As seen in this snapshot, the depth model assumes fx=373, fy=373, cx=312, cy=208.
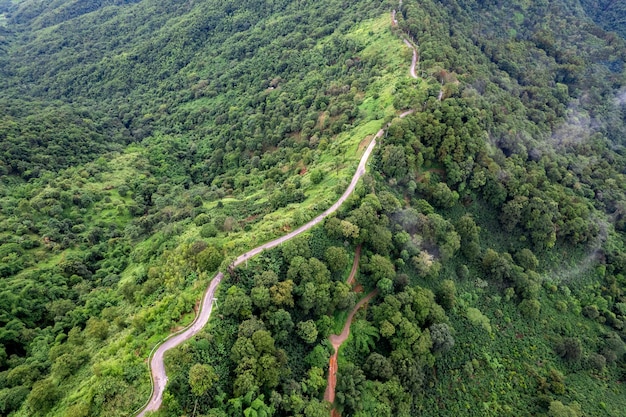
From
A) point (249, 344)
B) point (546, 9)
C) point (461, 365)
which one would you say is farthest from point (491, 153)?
point (546, 9)

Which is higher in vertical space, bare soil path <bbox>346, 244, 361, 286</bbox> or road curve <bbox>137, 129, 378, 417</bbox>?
road curve <bbox>137, 129, 378, 417</bbox>

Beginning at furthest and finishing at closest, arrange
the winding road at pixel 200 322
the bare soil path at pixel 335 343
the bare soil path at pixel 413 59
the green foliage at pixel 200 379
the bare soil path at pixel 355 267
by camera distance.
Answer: the bare soil path at pixel 413 59 → the bare soil path at pixel 355 267 → the bare soil path at pixel 335 343 → the winding road at pixel 200 322 → the green foliage at pixel 200 379

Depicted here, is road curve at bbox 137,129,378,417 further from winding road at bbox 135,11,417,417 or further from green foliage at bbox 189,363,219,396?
green foliage at bbox 189,363,219,396

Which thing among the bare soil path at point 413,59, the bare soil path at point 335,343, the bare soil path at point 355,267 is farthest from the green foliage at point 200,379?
the bare soil path at point 413,59

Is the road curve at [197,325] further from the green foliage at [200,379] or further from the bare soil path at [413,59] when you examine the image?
the bare soil path at [413,59]

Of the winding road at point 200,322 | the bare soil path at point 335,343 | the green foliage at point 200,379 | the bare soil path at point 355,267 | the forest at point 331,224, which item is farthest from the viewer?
the bare soil path at point 355,267

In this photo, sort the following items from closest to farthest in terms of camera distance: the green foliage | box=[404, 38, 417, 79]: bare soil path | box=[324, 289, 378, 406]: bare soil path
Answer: the green foliage < box=[324, 289, 378, 406]: bare soil path < box=[404, 38, 417, 79]: bare soil path

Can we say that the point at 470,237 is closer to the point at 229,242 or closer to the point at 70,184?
the point at 229,242

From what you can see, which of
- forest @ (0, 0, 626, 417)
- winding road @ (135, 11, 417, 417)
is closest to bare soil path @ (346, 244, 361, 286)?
winding road @ (135, 11, 417, 417)
